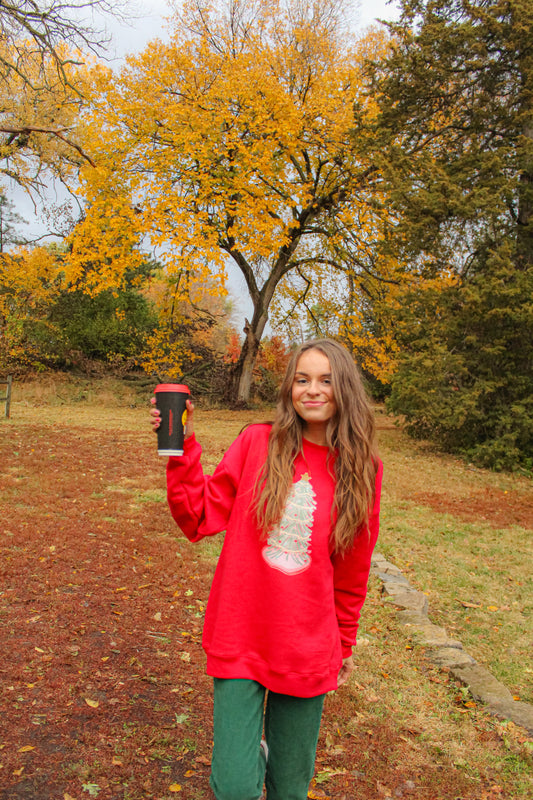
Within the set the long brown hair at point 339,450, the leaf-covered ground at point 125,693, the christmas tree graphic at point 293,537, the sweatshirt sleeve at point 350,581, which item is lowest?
the leaf-covered ground at point 125,693

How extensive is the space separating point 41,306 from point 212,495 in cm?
2092

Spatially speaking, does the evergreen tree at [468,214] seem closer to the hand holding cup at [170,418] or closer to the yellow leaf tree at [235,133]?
the yellow leaf tree at [235,133]

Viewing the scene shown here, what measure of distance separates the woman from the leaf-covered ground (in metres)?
1.06

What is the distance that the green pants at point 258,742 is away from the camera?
1.63 metres

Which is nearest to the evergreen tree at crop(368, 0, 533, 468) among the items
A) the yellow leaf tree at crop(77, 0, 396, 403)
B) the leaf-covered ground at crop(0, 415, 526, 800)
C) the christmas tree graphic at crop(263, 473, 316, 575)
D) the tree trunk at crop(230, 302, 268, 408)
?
the yellow leaf tree at crop(77, 0, 396, 403)

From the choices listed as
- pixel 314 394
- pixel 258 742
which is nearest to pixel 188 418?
pixel 314 394

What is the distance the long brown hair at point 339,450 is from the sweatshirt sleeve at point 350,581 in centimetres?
5

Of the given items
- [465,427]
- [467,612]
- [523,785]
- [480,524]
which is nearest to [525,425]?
[465,427]

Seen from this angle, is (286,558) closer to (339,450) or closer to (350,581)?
(350,581)

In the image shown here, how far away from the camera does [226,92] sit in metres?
15.0

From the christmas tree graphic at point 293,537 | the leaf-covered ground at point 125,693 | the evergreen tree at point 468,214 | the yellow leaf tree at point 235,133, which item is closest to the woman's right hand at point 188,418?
the christmas tree graphic at point 293,537

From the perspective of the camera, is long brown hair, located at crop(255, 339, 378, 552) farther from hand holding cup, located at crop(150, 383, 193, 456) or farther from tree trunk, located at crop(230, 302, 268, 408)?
tree trunk, located at crop(230, 302, 268, 408)

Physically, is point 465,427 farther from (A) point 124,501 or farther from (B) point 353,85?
A: (B) point 353,85

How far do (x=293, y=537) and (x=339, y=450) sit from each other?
346 mm
